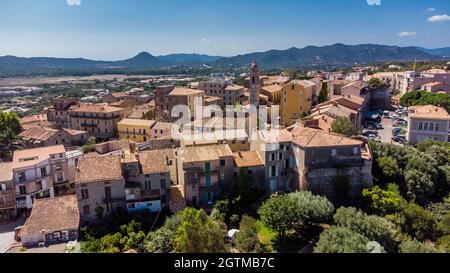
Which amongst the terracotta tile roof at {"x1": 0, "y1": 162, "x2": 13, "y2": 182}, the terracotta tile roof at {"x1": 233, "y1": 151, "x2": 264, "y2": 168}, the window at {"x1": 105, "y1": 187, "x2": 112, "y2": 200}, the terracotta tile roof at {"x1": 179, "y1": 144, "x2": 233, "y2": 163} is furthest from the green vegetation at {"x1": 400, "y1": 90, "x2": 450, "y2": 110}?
the terracotta tile roof at {"x1": 0, "y1": 162, "x2": 13, "y2": 182}

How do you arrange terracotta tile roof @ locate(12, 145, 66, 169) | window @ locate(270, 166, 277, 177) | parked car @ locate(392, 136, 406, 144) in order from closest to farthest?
window @ locate(270, 166, 277, 177), terracotta tile roof @ locate(12, 145, 66, 169), parked car @ locate(392, 136, 406, 144)

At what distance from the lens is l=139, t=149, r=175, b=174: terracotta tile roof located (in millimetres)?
23548

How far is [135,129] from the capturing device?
136 ft

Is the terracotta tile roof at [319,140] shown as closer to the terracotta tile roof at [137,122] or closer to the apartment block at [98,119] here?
the terracotta tile roof at [137,122]

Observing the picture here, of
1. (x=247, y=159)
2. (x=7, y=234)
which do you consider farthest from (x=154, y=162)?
(x=7, y=234)

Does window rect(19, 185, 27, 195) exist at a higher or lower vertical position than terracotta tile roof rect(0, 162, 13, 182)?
lower

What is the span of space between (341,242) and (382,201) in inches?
336

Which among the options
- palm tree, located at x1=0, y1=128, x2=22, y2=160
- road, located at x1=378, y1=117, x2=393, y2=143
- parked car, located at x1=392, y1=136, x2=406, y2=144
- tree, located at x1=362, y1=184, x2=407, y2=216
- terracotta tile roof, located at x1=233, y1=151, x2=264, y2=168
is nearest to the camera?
tree, located at x1=362, y1=184, x2=407, y2=216

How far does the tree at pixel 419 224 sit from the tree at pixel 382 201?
2.54 ft

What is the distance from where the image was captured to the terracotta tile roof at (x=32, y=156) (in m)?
25.3

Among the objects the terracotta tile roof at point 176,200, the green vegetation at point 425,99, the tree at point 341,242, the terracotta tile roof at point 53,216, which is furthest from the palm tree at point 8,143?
the green vegetation at point 425,99

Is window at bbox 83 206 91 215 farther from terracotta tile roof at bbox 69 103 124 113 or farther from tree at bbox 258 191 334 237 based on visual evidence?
terracotta tile roof at bbox 69 103 124 113

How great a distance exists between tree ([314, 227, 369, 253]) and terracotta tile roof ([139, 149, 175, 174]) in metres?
12.0

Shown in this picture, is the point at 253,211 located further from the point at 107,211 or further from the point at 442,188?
the point at 442,188
